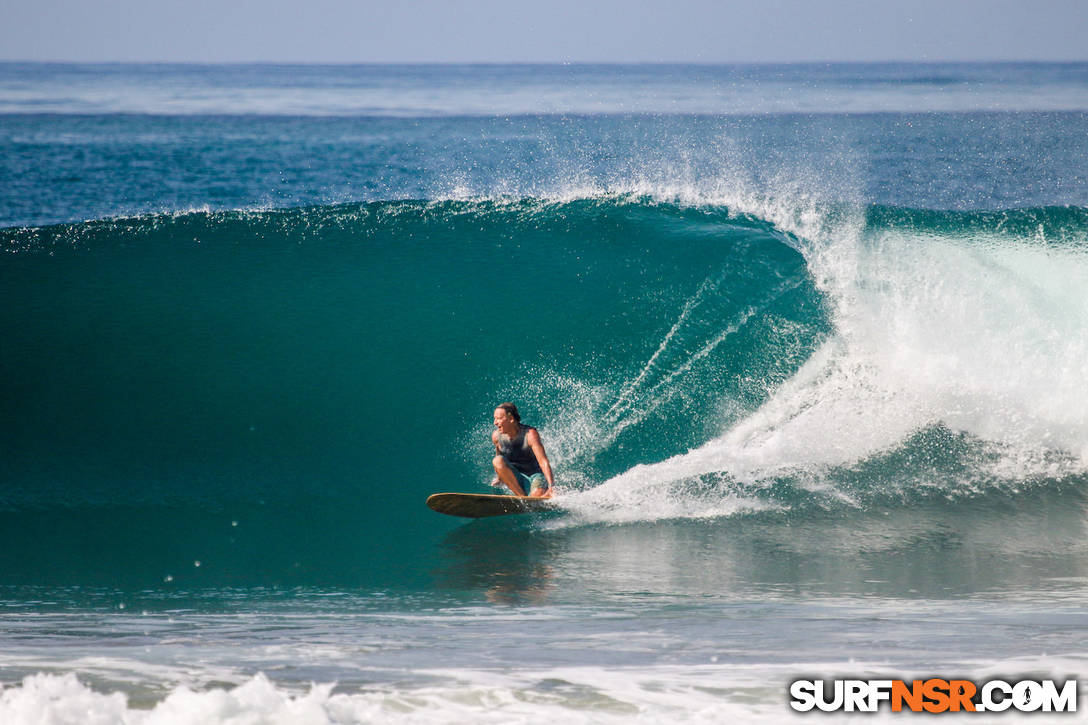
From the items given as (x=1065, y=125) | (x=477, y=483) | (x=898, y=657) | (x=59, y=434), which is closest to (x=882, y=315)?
(x=477, y=483)

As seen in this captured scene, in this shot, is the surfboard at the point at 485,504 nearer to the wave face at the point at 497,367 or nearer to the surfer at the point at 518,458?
the surfer at the point at 518,458

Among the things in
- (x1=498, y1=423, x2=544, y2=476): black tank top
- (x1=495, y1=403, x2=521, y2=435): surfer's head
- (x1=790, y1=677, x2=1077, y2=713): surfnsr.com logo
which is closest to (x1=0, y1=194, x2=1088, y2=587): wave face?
(x1=498, y1=423, x2=544, y2=476): black tank top

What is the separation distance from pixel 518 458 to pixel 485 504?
48 centimetres

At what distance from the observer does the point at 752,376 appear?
336 inches

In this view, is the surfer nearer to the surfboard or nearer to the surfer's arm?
the surfer's arm

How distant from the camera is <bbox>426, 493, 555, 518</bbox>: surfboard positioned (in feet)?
21.6

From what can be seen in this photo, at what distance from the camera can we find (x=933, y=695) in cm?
310

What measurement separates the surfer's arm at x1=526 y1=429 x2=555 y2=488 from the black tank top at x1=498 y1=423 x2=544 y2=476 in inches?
1.3

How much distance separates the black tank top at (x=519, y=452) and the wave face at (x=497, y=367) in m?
0.35

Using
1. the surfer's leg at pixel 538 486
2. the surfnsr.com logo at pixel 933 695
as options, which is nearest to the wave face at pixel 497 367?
the surfer's leg at pixel 538 486

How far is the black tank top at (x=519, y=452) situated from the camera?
6.92 m

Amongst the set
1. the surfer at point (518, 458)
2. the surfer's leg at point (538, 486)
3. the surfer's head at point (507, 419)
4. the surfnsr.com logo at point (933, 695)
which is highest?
the surfer's head at point (507, 419)

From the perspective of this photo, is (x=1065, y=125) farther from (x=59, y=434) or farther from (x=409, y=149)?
(x=59, y=434)

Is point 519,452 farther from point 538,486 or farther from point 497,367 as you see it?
point 497,367
